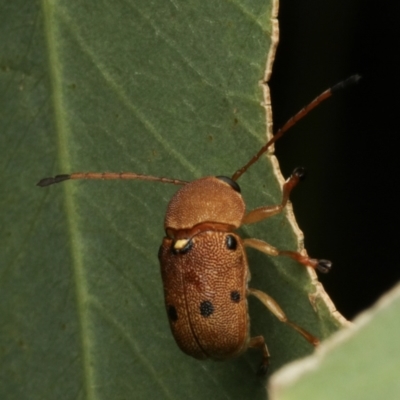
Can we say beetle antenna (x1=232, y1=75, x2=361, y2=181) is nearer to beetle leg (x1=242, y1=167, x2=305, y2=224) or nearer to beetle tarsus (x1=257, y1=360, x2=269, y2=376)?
beetle leg (x1=242, y1=167, x2=305, y2=224)

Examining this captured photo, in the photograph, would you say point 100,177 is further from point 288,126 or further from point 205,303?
point 288,126

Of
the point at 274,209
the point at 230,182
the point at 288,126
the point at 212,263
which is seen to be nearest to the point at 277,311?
the point at 212,263

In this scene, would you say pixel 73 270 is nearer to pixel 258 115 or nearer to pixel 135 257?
pixel 135 257

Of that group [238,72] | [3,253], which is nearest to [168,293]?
[3,253]

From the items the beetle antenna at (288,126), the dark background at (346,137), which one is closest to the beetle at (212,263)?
the beetle antenna at (288,126)

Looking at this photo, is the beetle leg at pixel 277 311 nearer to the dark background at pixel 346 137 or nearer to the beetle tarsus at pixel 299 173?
the beetle tarsus at pixel 299 173

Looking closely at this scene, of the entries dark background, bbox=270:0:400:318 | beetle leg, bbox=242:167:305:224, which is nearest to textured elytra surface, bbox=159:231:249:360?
beetle leg, bbox=242:167:305:224
